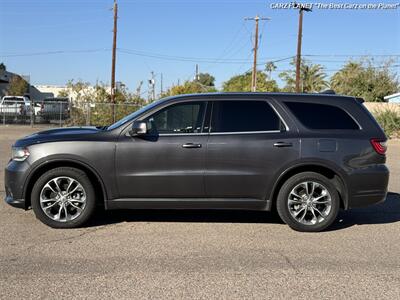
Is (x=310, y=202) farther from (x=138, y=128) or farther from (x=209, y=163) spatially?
(x=138, y=128)

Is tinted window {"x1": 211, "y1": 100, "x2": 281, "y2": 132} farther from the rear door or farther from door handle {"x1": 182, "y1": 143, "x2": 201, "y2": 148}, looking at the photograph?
door handle {"x1": 182, "y1": 143, "x2": 201, "y2": 148}

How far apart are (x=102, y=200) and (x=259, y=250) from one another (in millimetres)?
2174

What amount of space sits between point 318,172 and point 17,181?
383 cm

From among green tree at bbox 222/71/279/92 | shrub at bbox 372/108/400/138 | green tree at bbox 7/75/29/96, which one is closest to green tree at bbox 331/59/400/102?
green tree at bbox 222/71/279/92

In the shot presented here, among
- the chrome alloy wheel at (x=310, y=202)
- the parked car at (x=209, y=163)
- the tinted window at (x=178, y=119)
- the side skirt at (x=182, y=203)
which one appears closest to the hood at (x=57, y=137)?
the parked car at (x=209, y=163)

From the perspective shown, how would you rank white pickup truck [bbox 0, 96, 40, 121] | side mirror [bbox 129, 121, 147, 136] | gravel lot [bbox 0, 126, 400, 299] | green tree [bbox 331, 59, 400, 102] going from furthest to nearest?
green tree [bbox 331, 59, 400, 102], white pickup truck [bbox 0, 96, 40, 121], side mirror [bbox 129, 121, 147, 136], gravel lot [bbox 0, 126, 400, 299]

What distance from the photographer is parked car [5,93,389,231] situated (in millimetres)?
6234

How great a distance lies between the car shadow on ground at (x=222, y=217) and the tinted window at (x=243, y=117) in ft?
4.56

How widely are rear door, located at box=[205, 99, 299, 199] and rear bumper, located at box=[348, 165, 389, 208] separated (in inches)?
33.2

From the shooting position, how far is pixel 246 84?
232ft

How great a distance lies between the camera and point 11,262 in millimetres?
5004

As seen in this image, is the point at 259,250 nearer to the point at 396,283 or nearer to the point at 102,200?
the point at 396,283

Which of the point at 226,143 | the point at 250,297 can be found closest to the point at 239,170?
the point at 226,143

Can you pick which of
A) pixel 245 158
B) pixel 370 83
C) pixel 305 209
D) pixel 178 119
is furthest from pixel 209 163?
pixel 370 83
